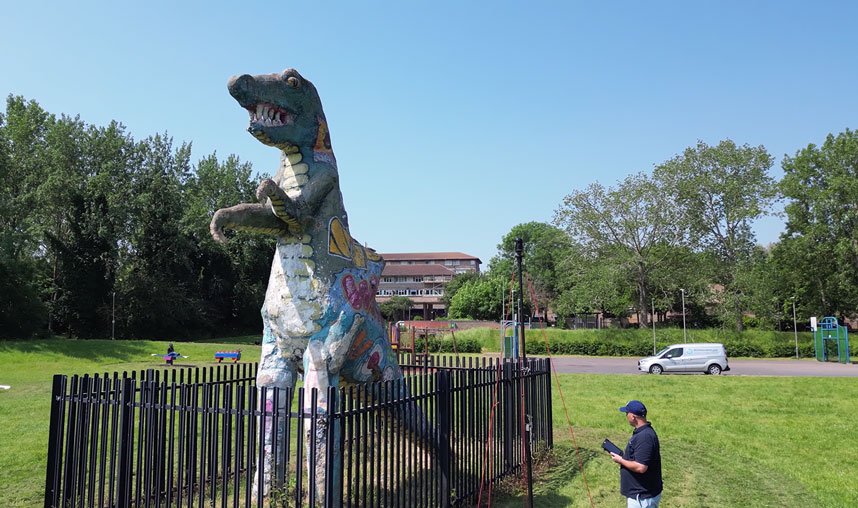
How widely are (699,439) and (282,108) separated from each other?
8.85 m

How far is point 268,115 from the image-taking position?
5742 millimetres

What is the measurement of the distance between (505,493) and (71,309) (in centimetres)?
3658

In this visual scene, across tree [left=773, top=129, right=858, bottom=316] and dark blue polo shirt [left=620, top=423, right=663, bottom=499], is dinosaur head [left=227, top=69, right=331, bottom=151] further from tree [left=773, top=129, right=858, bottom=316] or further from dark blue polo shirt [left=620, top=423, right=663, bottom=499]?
tree [left=773, top=129, right=858, bottom=316]

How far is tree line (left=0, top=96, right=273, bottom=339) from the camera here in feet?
117

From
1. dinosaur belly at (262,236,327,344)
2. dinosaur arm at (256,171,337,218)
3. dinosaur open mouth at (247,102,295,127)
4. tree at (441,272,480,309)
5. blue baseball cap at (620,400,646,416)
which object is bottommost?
blue baseball cap at (620,400,646,416)

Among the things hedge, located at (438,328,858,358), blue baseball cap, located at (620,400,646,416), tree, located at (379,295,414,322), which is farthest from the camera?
tree, located at (379,295,414,322)

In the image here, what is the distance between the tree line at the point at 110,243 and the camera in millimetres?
35719

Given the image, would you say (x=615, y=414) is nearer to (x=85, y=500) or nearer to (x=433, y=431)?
(x=433, y=431)

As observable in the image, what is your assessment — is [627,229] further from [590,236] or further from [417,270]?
[417,270]

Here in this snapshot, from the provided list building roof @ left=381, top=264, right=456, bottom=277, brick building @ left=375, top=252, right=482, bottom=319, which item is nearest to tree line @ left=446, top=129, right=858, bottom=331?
brick building @ left=375, top=252, right=482, bottom=319

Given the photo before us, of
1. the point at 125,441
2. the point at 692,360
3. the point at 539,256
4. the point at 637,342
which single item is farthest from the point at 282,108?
→ the point at 539,256

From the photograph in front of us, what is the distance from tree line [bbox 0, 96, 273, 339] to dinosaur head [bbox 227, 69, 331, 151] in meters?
31.4

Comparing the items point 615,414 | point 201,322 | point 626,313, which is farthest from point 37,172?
point 626,313

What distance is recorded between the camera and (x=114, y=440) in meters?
5.55
